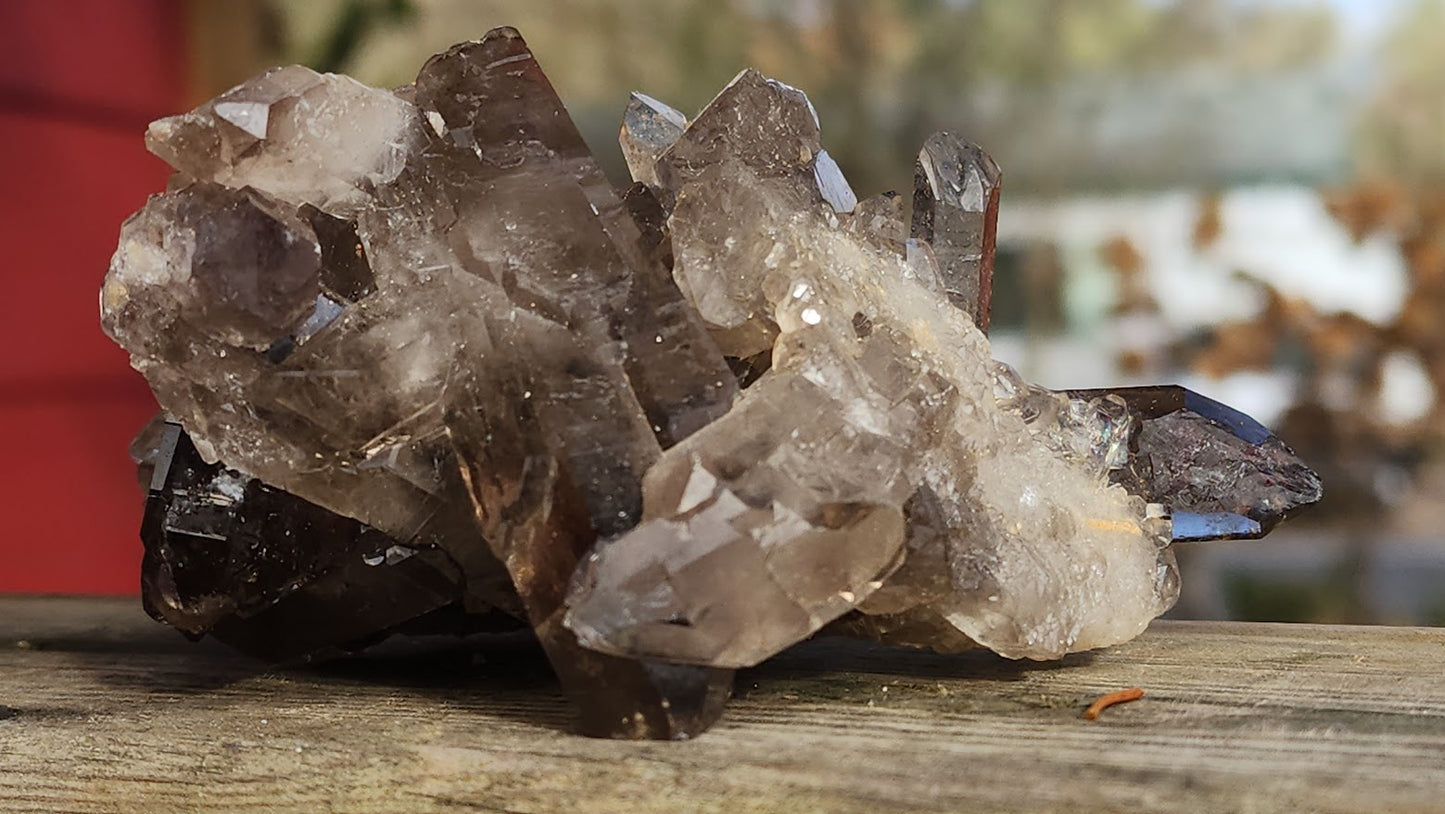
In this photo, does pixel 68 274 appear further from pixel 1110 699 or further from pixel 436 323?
pixel 1110 699

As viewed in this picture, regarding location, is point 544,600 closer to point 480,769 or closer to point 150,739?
point 480,769

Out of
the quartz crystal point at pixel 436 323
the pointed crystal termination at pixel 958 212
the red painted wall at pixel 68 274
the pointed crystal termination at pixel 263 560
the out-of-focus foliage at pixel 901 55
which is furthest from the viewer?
the out-of-focus foliage at pixel 901 55

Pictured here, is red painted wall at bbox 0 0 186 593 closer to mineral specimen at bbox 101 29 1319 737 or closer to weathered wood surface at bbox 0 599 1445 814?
weathered wood surface at bbox 0 599 1445 814

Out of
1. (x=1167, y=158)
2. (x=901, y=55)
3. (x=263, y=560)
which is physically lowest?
(x=263, y=560)

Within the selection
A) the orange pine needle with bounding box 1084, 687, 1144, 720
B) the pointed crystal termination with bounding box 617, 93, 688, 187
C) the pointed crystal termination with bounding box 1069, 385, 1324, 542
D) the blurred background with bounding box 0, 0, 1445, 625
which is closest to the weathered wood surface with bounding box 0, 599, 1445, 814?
the orange pine needle with bounding box 1084, 687, 1144, 720

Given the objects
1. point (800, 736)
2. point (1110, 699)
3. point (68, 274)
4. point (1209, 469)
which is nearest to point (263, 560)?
point (800, 736)

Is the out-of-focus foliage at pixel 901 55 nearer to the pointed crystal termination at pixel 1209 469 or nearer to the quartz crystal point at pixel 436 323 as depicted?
the pointed crystal termination at pixel 1209 469

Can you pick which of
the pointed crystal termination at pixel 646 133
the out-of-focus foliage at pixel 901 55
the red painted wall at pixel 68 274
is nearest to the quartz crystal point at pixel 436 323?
the pointed crystal termination at pixel 646 133
